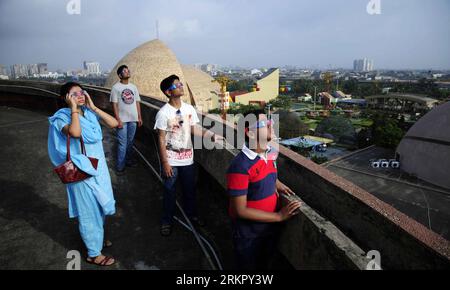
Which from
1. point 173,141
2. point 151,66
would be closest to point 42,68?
point 151,66

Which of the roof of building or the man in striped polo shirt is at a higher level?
the roof of building

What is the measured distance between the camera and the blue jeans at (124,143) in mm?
4164

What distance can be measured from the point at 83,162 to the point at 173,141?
83cm

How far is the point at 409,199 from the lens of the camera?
57.4 feet

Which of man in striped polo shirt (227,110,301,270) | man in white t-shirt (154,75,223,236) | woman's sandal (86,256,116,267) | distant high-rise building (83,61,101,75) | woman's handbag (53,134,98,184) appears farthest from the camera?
distant high-rise building (83,61,101,75)

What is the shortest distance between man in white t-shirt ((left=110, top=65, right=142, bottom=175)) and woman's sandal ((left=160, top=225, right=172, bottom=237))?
1.74 meters

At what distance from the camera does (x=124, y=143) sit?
4.18 meters

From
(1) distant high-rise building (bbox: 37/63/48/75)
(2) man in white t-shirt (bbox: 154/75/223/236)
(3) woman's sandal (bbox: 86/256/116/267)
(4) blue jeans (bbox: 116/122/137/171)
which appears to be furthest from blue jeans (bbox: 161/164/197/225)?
(1) distant high-rise building (bbox: 37/63/48/75)

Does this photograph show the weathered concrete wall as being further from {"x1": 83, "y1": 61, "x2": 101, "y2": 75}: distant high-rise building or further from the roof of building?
{"x1": 83, "y1": 61, "x2": 101, "y2": 75}: distant high-rise building

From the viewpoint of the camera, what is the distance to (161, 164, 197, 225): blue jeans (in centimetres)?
281

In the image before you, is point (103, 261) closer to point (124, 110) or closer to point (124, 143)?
point (124, 143)
